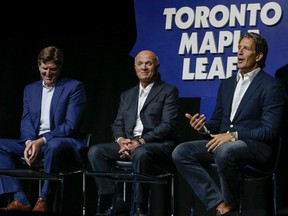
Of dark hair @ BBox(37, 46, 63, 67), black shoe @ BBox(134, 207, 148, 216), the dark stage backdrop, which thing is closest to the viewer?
black shoe @ BBox(134, 207, 148, 216)

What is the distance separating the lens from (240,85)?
5.39 metres

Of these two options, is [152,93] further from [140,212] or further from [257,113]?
[140,212]

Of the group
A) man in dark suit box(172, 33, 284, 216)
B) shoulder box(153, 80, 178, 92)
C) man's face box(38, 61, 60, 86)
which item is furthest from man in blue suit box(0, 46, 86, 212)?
man in dark suit box(172, 33, 284, 216)

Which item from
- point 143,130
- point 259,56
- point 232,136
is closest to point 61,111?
point 143,130

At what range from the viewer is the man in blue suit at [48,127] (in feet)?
17.9

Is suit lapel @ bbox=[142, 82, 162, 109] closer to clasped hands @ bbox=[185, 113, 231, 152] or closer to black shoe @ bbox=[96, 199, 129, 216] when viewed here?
clasped hands @ bbox=[185, 113, 231, 152]

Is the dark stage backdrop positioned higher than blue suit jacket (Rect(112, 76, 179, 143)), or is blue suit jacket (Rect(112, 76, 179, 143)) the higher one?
the dark stage backdrop

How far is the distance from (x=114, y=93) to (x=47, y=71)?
0.77 metres

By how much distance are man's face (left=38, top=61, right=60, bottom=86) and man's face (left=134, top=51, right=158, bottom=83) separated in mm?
699

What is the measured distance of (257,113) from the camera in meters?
5.19

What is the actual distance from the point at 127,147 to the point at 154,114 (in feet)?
1.39

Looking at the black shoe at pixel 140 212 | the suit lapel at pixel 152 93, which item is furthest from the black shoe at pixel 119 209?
the suit lapel at pixel 152 93

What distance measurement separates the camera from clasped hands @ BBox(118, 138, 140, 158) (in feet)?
17.8

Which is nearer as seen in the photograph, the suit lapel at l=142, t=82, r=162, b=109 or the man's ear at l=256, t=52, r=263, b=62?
the man's ear at l=256, t=52, r=263, b=62
